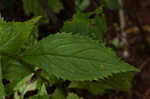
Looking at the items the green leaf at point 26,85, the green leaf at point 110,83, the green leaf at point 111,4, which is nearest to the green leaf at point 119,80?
the green leaf at point 110,83

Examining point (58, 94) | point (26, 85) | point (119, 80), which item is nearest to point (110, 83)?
point (119, 80)

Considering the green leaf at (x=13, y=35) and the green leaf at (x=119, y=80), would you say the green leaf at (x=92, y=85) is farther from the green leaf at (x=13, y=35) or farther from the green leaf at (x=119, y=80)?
the green leaf at (x=13, y=35)

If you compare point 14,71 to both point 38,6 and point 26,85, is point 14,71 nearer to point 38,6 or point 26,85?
point 26,85

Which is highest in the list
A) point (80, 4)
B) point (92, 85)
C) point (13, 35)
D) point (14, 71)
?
point (80, 4)

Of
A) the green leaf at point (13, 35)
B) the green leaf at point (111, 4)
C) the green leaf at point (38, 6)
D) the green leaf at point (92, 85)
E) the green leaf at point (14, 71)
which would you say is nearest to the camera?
the green leaf at point (13, 35)

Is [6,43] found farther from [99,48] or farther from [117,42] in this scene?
[117,42]

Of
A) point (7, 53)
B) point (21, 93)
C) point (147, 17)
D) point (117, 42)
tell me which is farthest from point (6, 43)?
point (147, 17)
